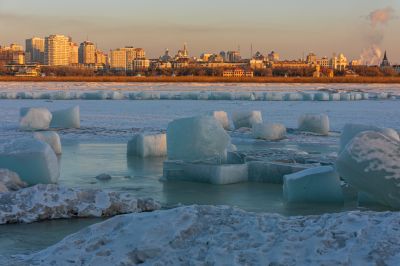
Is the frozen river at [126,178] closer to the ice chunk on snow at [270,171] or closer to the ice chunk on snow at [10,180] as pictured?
the ice chunk on snow at [270,171]

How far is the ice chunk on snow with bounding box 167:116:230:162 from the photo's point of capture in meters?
8.01

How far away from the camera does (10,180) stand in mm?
6844

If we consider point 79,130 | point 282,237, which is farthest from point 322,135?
point 282,237

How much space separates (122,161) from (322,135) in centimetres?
472

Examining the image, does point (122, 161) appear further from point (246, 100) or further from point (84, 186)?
point (246, 100)

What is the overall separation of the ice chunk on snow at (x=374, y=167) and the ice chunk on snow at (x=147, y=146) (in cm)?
389

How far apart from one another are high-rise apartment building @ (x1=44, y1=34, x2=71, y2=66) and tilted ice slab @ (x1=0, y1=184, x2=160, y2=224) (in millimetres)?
169012

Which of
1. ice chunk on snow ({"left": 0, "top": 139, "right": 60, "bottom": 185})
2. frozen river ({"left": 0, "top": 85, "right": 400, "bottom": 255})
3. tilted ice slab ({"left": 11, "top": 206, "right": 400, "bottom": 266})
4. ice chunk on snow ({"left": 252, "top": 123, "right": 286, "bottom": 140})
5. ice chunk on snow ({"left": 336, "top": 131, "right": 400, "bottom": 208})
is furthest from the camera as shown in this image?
ice chunk on snow ({"left": 252, "top": 123, "right": 286, "bottom": 140})

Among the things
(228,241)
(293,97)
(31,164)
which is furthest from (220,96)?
(228,241)

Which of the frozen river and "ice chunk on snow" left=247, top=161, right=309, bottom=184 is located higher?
"ice chunk on snow" left=247, top=161, right=309, bottom=184

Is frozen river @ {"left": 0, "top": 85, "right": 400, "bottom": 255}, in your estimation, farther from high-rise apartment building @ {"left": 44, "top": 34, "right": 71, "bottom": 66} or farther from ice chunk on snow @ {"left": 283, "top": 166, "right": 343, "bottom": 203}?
high-rise apartment building @ {"left": 44, "top": 34, "right": 71, "bottom": 66}

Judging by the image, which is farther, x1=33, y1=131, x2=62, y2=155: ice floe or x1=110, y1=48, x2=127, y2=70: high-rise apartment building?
x1=110, y1=48, x2=127, y2=70: high-rise apartment building

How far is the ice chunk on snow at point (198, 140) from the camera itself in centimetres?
801

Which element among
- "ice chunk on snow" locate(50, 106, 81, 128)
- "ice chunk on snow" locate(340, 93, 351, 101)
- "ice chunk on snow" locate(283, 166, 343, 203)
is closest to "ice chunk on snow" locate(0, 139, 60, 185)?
"ice chunk on snow" locate(283, 166, 343, 203)
